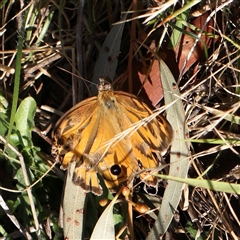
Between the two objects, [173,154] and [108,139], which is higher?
[108,139]

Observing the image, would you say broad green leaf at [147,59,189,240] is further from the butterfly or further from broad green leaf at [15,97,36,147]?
broad green leaf at [15,97,36,147]

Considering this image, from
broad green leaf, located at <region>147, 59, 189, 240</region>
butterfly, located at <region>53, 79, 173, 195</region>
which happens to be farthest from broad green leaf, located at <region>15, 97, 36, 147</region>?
broad green leaf, located at <region>147, 59, 189, 240</region>

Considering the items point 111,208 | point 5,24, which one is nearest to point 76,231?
point 111,208

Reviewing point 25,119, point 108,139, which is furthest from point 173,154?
point 25,119

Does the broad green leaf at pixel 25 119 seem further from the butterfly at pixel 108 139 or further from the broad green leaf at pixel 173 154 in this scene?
the broad green leaf at pixel 173 154

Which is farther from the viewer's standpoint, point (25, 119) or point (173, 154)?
point (25, 119)

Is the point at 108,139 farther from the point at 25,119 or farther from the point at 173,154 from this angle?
the point at 25,119

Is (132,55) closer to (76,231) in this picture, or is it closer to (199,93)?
(199,93)

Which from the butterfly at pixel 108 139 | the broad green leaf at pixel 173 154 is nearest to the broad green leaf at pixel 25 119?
the butterfly at pixel 108 139
